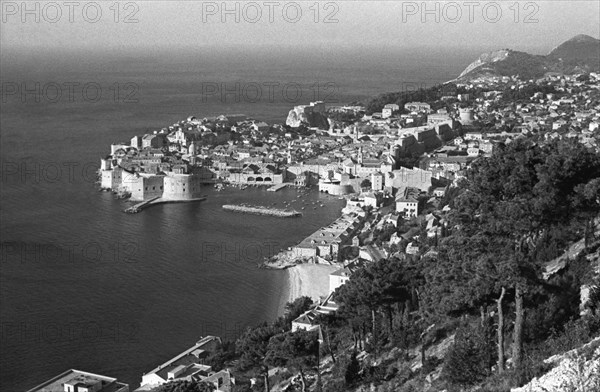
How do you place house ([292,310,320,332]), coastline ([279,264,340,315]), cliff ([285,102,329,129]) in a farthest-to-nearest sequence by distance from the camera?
cliff ([285,102,329,129]) → coastline ([279,264,340,315]) → house ([292,310,320,332])

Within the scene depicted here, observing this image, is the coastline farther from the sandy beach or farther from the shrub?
the shrub

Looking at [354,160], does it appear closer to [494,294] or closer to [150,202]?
[150,202]

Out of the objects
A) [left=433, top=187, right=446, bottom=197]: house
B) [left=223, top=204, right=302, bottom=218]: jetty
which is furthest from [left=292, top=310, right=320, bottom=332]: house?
[left=433, top=187, right=446, bottom=197]: house

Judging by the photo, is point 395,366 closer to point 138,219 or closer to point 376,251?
point 376,251

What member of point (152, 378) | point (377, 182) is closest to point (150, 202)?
point (377, 182)

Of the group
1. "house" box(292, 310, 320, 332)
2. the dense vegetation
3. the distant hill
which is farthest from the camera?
the distant hill

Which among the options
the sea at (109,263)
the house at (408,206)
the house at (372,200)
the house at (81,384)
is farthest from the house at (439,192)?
the house at (81,384)
